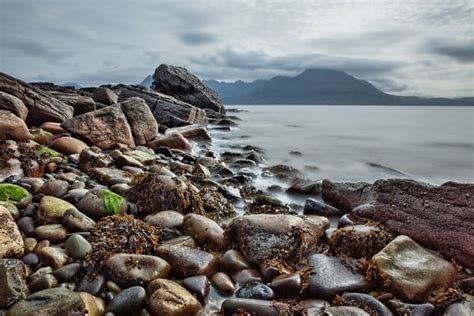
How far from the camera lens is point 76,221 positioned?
162 inches

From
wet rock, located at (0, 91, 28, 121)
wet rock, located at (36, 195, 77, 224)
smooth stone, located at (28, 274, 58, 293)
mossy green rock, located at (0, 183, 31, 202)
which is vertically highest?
wet rock, located at (0, 91, 28, 121)

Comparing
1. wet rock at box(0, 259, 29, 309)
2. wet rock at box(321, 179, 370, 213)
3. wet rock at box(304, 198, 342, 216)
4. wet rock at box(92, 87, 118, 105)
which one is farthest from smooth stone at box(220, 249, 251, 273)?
wet rock at box(92, 87, 118, 105)

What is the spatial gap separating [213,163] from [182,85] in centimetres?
2402

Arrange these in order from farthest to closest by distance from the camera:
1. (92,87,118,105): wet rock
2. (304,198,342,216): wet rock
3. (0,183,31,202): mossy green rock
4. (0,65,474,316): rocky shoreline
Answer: (92,87,118,105): wet rock < (304,198,342,216): wet rock < (0,183,31,202): mossy green rock < (0,65,474,316): rocky shoreline

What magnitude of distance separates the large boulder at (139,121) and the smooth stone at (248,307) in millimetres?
8008

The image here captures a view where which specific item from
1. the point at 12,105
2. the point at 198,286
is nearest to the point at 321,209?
the point at 198,286

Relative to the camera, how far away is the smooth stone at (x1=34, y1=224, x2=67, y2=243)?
151 inches

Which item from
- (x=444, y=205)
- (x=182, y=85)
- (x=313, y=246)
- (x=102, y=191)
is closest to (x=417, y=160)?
(x=444, y=205)

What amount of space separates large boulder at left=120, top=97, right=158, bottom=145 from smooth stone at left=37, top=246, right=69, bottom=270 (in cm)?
713

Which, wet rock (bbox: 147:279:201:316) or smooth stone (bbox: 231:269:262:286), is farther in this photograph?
smooth stone (bbox: 231:269:262:286)

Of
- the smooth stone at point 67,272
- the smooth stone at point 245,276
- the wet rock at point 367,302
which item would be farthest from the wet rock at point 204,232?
the wet rock at point 367,302

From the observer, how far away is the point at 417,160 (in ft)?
50.4

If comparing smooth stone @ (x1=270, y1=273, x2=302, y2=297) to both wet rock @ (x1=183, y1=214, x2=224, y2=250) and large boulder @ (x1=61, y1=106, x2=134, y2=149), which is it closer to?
wet rock @ (x1=183, y1=214, x2=224, y2=250)

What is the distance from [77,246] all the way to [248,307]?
1.80m
